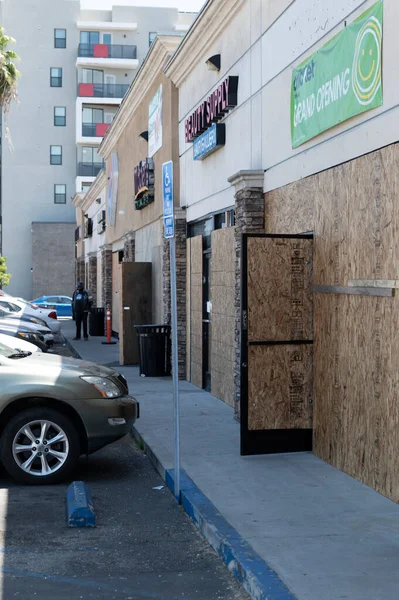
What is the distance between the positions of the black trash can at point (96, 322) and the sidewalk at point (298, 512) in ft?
66.4

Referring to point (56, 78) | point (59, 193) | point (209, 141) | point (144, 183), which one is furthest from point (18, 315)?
point (56, 78)

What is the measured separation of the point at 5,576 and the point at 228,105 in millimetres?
8897

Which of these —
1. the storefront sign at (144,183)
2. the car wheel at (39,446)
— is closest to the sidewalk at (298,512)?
the car wheel at (39,446)

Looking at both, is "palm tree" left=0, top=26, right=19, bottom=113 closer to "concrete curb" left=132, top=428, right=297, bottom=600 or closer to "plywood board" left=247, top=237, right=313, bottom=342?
"plywood board" left=247, top=237, right=313, bottom=342

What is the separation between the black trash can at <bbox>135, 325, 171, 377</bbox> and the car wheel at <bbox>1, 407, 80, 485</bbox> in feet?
28.4

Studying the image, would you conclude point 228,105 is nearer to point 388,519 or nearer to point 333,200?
point 333,200

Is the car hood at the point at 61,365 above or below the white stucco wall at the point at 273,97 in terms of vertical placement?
below

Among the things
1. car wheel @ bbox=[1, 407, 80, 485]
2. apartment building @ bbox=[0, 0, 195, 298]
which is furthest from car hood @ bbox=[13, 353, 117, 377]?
apartment building @ bbox=[0, 0, 195, 298]

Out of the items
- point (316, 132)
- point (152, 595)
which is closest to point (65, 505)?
point (152, 595)

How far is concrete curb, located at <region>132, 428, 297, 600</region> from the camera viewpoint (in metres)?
5.27

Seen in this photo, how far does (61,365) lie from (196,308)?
22.9 ft

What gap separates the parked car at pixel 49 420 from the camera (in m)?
8.61

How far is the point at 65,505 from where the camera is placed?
7852mm

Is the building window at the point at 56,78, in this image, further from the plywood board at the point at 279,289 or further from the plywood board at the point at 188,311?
the plywood board at the point at 279,289
